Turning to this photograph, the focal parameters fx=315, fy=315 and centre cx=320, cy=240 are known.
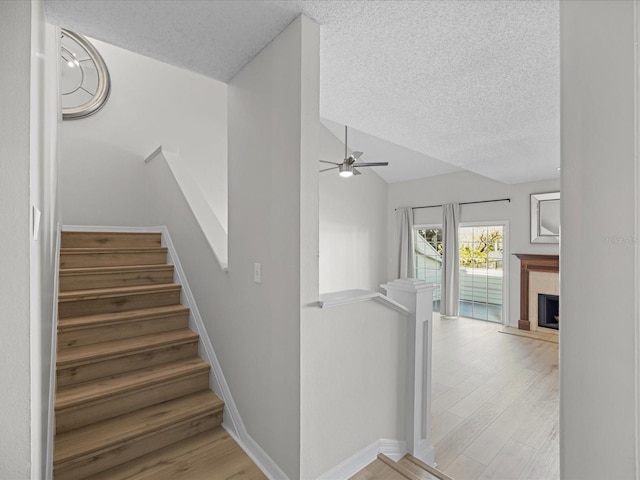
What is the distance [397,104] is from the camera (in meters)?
2.65

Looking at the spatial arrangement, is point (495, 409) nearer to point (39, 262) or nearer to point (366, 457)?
point (366, 457)

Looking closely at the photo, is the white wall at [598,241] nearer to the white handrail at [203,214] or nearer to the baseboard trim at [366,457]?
the baseboard trim at [366,457]

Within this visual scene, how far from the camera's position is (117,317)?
7.36ft

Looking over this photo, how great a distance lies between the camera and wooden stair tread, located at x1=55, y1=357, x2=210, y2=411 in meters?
1.78

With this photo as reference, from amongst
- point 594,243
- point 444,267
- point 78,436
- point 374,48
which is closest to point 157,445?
point 78,436

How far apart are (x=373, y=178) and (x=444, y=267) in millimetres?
2537

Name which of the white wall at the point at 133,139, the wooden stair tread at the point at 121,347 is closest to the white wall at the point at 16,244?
the wooden stair tread at the point at 121,347

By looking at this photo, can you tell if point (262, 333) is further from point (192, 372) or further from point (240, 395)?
point (192, 372)

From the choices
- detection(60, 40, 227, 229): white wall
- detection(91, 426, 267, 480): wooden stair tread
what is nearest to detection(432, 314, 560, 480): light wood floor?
detection(91, 426, 267, 480): wooden stair tread

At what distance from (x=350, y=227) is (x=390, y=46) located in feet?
16.8

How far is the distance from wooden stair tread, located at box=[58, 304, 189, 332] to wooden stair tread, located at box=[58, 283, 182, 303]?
5.3 inches

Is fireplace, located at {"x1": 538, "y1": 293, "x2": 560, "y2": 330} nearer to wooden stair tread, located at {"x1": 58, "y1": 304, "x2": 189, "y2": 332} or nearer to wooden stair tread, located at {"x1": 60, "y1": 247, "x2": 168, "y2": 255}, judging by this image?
wooden stair tread, located at {"x1": 58, "y1": 304, "x2": 189, "y2": 332}

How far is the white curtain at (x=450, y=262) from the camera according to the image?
6.31m

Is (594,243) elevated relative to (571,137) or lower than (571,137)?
lower
